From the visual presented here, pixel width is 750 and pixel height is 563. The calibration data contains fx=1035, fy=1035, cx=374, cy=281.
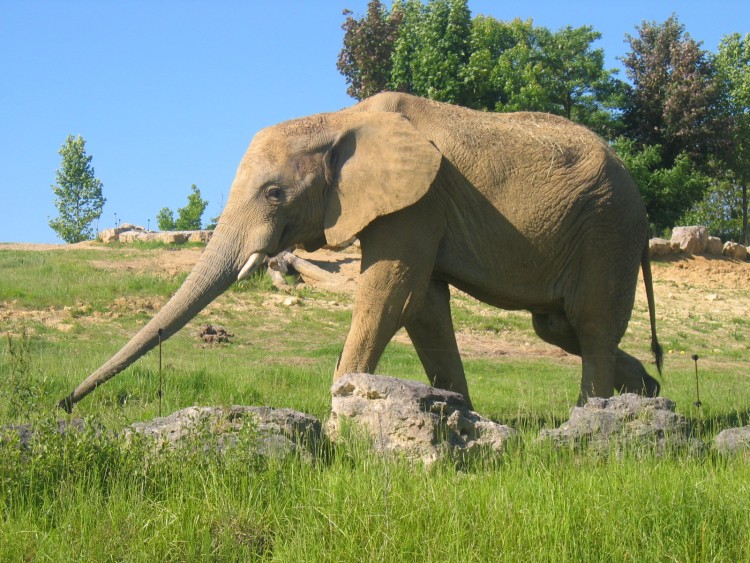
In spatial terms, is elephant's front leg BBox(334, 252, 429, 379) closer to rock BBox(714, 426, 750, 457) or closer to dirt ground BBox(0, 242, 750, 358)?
rock BBox(714, 426, 750, 457)

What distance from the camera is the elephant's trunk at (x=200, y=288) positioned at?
8.05 m

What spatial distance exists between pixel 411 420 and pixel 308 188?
9.36 ft

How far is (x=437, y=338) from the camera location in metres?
9.66

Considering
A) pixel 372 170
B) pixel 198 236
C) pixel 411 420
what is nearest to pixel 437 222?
pixel 372 170

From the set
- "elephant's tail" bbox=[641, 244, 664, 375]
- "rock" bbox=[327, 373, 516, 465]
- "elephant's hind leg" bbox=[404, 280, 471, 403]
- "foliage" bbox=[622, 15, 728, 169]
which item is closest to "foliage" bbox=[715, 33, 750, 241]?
"foliage" bbox=[622, 15, 728, 169]

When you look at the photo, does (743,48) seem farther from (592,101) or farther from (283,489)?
(283,489)

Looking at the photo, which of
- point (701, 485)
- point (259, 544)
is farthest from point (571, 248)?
point (259, 544)

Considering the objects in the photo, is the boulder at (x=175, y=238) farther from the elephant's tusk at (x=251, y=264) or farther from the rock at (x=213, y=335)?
the elephant's tusk at (x=251, y=264)

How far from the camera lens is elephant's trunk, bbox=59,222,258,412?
805 centimetres

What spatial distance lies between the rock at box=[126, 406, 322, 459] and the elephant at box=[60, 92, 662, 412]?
48.5 inches

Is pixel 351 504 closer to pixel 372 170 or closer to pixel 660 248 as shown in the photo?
pixel 372 170

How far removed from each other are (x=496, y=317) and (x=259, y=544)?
16114mm

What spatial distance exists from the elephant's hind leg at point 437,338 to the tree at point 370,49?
103 feet

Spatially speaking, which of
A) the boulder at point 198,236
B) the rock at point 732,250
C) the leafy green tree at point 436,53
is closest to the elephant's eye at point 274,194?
the boulder at point 198,236
